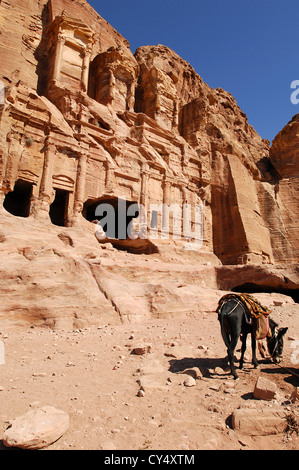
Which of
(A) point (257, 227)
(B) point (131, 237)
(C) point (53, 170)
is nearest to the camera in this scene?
(C) point (53, 170)

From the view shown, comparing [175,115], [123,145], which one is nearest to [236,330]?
[123,145]

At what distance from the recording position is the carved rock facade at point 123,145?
17172mm

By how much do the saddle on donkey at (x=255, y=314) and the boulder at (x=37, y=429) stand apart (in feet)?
11.3

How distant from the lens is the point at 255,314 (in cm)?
587

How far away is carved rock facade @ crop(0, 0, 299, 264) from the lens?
56.3 ft

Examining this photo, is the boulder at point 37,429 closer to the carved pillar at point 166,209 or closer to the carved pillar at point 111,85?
the carved pillar at point 166,209

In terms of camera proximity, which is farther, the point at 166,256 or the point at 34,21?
the point at 34,21

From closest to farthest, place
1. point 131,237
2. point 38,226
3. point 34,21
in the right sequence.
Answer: point 38,226 < point 131,237 < point 34,21

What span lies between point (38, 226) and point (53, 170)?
5.22m

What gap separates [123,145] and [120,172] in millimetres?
2174

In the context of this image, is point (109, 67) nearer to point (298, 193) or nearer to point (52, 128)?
point (52, 128)

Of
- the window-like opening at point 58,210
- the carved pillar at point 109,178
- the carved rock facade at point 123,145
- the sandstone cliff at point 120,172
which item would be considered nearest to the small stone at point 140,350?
the sandstone cliff at point 120,172
